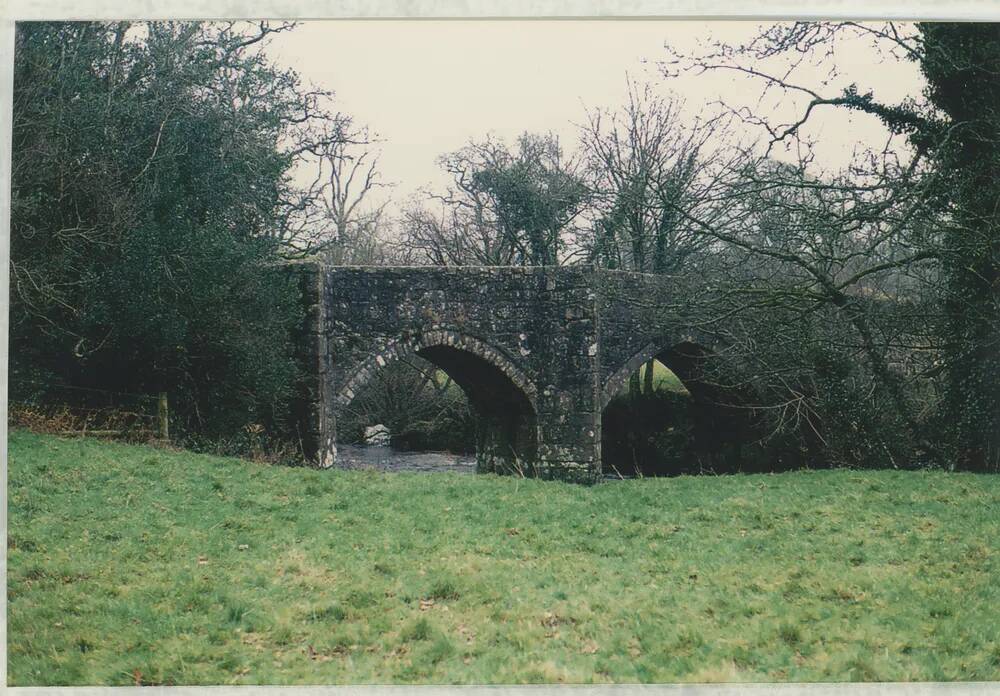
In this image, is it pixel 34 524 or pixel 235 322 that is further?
pixel 235 322

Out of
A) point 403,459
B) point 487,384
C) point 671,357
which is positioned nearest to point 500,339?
point 487,384

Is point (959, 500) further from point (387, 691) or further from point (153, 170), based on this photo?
point (153, 170)

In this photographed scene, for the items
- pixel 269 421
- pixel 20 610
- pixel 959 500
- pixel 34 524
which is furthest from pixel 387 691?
pixel 269 421

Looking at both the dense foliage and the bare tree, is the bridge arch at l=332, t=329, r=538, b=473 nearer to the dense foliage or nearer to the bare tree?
the dense foliage

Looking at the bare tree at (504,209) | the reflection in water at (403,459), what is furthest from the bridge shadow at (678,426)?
the bare tree at (504,209)

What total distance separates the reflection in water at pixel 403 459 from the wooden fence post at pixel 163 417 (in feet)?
21.8

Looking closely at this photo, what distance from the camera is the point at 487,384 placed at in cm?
1318

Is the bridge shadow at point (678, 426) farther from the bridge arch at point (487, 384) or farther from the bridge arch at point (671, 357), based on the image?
the bridge arch at point (487, 384)

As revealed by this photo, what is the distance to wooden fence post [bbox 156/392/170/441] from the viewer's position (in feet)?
29.5

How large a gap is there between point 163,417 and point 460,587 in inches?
202

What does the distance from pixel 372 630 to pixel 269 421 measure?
20.0 feet

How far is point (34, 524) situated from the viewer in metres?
5.55

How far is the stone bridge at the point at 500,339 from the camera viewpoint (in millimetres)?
11039

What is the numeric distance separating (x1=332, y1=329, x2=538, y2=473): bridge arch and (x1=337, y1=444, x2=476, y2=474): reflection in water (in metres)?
2.55
